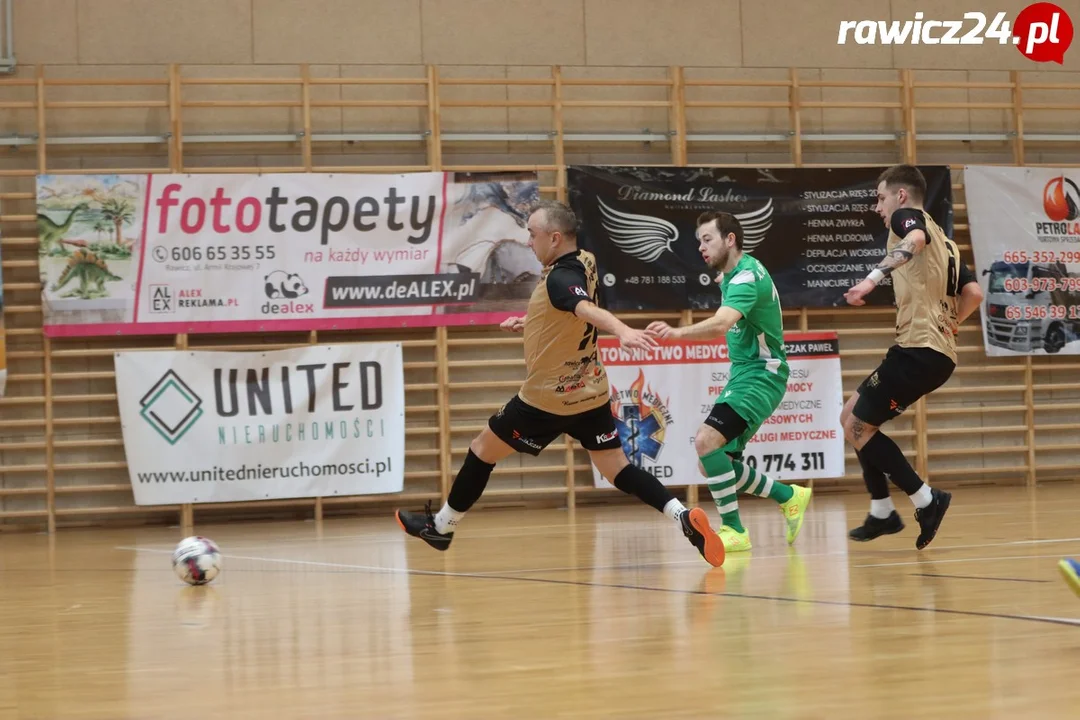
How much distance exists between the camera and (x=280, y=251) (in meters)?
10.7

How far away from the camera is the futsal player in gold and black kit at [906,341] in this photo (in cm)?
604

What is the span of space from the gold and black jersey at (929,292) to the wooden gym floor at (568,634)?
948 millimetres

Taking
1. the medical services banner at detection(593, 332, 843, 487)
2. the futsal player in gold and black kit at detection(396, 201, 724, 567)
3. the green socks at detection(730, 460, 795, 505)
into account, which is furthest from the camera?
the medical services banner at detection(593, 332, 843, 487)

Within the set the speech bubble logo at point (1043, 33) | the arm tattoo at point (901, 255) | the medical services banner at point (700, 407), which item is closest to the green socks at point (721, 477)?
the arm tattoo at point (901, 255)

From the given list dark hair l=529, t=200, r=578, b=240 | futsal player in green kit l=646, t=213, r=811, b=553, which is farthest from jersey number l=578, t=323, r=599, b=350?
futsal player in green kit l=646, t=213, r=811, b=553

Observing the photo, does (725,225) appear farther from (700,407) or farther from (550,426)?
(700,407)

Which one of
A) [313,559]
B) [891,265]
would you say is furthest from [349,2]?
[891,265]

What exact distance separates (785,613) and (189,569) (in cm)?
267

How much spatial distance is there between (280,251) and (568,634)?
7.52 m

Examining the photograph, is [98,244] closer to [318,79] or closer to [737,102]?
[318,79]

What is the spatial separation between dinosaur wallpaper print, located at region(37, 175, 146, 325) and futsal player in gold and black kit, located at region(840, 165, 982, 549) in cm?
643

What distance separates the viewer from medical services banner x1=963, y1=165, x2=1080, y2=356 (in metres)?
11.9

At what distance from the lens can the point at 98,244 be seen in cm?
1046

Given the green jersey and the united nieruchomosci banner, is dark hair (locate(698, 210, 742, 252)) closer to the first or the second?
the green jersey
